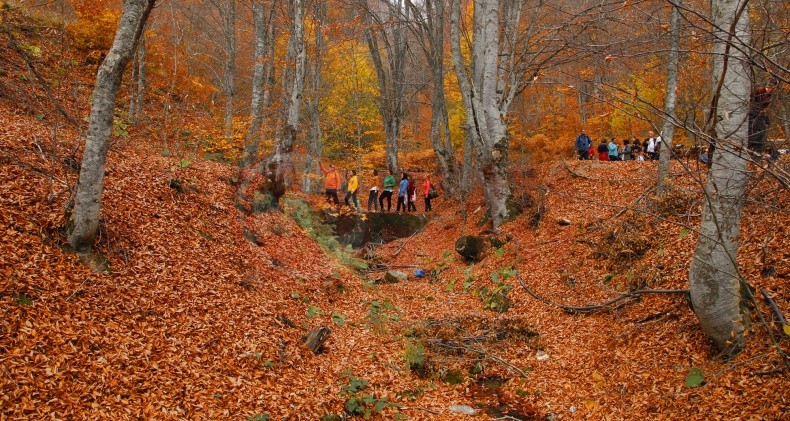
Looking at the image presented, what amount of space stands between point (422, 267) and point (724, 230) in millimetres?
8507

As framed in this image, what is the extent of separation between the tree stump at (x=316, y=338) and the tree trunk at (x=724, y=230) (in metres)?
4.51

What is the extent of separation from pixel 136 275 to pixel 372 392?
10.5 ft

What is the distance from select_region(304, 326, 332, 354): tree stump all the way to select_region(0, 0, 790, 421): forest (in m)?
0.03

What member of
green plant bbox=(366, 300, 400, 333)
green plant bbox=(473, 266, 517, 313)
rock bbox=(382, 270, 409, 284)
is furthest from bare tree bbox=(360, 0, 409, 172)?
green plant bbox=(366, 300, 400, 333)

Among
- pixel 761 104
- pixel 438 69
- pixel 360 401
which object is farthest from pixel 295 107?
pixel 761 104

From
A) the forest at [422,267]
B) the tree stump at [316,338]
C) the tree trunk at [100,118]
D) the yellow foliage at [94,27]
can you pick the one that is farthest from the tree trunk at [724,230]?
the yellow foliage at [94,27]

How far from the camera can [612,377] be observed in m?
5.67

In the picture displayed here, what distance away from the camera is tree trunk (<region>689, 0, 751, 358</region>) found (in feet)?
14.6

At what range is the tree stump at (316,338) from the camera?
21.0 feet

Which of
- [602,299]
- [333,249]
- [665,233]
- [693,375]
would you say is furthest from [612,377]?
[333,249]

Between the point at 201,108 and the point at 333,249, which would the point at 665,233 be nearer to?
the point at 333,249

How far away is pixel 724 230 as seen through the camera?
15.4 ft

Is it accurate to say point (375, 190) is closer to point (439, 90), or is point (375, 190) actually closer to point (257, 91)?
point (439, 90)

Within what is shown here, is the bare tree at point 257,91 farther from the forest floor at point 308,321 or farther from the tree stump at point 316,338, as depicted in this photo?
the tree stump at point 316,338
